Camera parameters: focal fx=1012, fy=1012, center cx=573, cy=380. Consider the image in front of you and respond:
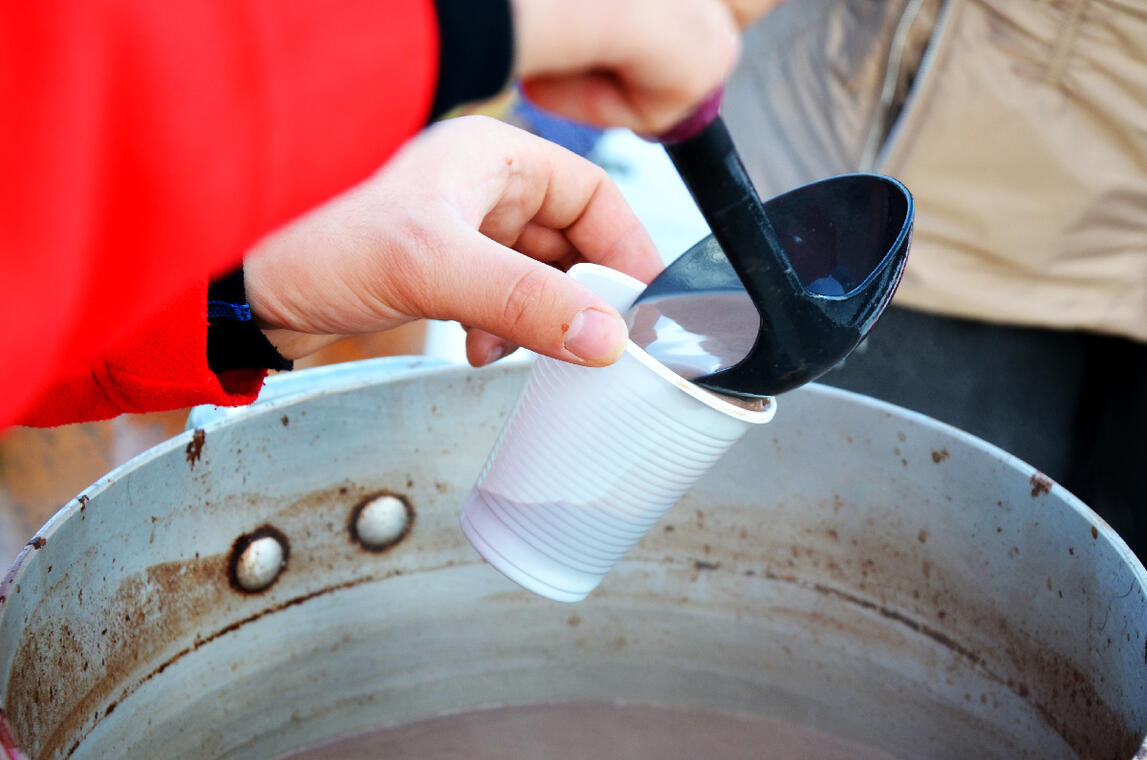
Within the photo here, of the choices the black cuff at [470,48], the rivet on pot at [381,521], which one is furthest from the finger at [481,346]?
the black cuff at [470,48]

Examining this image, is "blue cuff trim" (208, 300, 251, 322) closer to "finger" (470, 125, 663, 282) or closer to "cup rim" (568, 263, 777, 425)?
"finger" (470, 125, 663, 282)

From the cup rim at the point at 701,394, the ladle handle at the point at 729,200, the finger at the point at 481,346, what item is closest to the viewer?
the ladle handle at the point at 729,200

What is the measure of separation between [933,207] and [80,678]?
1091 mm

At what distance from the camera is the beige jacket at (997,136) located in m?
1.17

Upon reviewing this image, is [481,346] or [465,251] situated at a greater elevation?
[465,251]

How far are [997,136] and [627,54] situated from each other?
0.96 m

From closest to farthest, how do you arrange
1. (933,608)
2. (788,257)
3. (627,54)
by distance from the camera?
(627,54) < (788,257) < (933,608)

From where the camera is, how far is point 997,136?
1220 mm

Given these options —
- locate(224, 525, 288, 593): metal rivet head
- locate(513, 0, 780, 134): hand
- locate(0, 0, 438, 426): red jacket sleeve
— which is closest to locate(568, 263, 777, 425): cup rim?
locate(513, 0, 780, 134): hand

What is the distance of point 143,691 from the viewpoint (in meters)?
0.76

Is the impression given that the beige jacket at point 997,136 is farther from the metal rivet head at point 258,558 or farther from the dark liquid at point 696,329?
the metal rivet head at point 258,558

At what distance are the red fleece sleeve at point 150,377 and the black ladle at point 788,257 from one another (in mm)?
325

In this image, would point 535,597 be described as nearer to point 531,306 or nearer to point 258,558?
point 258,558

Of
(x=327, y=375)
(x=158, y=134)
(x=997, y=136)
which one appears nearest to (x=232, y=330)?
(x=327, y=375)
